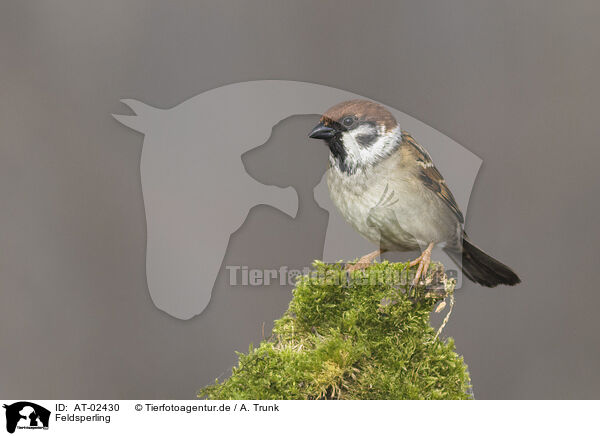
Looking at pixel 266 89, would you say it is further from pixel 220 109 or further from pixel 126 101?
pixel 126 101

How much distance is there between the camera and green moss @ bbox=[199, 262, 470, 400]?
2.39 meters

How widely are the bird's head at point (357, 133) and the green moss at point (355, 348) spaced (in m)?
0.65

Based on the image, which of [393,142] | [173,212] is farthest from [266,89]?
[393,142]

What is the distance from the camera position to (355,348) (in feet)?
8.02

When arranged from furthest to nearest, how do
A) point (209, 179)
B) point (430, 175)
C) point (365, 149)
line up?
point (209, 179) → point (430, 175) → point (365, 149)

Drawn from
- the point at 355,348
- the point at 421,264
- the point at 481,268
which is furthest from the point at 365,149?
the point at 355,348

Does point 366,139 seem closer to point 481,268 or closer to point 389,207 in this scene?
point 389,207

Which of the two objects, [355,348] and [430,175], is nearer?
[355,348]

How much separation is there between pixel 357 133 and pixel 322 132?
186mm

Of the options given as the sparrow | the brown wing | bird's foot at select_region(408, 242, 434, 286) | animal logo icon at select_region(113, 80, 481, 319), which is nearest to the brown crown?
the sparrow

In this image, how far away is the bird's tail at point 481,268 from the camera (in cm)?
328

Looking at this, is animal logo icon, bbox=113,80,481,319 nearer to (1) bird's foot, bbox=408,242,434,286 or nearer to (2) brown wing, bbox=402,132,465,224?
(2) brown wing, bbox=402,132,465,224
